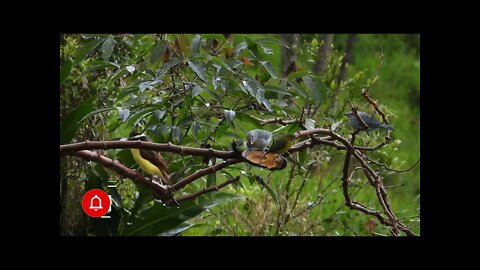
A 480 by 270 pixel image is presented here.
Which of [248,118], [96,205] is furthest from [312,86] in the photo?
[96,205]

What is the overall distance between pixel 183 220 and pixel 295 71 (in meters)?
0.63

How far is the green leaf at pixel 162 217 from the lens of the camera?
7.55 feet

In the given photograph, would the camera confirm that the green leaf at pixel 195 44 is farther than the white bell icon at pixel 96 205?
No

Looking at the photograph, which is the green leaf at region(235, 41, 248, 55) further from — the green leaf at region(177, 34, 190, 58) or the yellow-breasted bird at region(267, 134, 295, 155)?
the yellow-breasted bird at region(267, 134, 295, 155)

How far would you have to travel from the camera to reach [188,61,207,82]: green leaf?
1.73 meters

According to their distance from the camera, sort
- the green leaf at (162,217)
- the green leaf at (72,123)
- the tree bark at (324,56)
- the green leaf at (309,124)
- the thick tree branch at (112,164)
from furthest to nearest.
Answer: the tree bark at (324,56) → the green leaf at (162,217) → the green leaf at (72,123) → the green leaf at (309,124) → the thick tree branch at (112,164)

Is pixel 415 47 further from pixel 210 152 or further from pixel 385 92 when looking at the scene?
pixel 210 152

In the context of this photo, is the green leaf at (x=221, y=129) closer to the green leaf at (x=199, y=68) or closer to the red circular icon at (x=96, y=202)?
the green leaf at (x=199, y=68)

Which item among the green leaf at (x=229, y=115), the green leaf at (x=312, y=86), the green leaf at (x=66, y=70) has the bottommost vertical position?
the green leaf at (x=229, y=115)

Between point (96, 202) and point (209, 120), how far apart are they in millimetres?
350

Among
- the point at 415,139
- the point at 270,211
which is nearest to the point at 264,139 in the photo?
the point at 270,211

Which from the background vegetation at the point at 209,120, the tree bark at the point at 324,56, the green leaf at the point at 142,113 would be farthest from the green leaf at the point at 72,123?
the tree bark at the point at 324,56

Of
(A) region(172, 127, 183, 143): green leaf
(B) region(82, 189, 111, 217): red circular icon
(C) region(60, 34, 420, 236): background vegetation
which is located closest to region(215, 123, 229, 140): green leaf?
(C) region(60, 34, 420, 236): background vegetation

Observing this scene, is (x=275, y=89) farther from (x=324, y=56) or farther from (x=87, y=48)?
(x=324, y=56)
